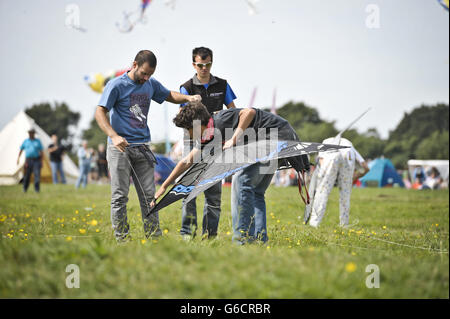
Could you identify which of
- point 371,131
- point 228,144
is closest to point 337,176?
point 228,144

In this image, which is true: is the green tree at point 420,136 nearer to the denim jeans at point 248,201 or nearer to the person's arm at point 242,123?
the denim jeans at point 248,201

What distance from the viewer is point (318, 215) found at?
650cm

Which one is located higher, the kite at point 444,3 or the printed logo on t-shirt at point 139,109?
the kite at point 444,3

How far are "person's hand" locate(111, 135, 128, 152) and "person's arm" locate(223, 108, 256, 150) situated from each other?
943mm

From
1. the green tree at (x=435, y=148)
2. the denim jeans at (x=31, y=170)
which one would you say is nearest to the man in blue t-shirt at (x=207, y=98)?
the denim jeans at (x=31, y=170)

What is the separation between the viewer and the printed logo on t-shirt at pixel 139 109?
4.37 m

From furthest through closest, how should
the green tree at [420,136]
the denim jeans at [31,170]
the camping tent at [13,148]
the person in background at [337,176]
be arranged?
the green tree at [420,136], the camping tent at [13,148], the denim jeans at [31,170], the person in background at [337,176]

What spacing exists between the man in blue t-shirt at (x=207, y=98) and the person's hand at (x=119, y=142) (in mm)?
774

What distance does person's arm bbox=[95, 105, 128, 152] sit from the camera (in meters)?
3.99

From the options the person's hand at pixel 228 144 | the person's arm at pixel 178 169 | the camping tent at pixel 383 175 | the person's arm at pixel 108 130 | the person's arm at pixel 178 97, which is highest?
the person's arm at pixel 178 97

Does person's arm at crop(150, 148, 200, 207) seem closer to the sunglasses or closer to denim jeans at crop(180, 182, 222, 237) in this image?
denim jeans at crop(180, 182, 222, 237)

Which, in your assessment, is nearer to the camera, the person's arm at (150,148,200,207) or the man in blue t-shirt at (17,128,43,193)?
the person's arm at (150,148,200,207)

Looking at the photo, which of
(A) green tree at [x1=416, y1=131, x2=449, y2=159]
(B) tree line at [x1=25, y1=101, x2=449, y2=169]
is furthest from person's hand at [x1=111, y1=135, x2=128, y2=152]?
(A) green tree at [x1=416, y1=131, x2=449, y2=159]
